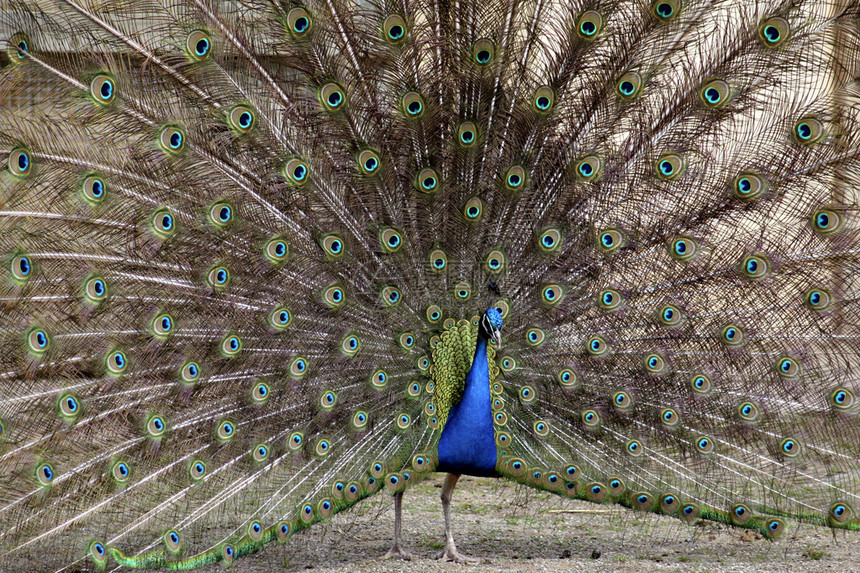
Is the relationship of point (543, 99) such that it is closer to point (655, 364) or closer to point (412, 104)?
point (412, 104)

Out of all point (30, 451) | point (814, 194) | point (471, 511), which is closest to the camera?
point (30, 451)

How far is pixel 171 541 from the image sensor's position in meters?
3.75

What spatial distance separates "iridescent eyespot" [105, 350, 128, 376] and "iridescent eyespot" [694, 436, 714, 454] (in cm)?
278

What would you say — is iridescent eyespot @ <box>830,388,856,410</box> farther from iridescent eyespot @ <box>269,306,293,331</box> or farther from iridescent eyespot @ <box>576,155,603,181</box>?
iridescent eyespot @ <box>269,306,293,331</box>

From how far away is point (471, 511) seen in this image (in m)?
5.64

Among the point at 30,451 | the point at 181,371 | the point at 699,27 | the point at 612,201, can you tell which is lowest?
the point at 30,451

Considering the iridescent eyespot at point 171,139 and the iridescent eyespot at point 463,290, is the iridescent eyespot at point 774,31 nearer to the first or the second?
the iridescent eyespot at point 463,290

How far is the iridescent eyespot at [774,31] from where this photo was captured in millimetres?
3707

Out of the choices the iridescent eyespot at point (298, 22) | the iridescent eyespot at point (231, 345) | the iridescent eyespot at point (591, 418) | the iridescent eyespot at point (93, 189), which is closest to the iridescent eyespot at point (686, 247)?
the iridescent eyespot at point (591, 418)

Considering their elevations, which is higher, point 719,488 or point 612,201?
point 612,201

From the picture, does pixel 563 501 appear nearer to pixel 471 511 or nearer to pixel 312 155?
pixel 471 511

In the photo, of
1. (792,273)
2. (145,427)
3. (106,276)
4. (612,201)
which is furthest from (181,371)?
(792,273)

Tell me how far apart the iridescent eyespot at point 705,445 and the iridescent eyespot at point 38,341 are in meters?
3.10

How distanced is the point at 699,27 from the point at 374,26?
1479 millimetres
